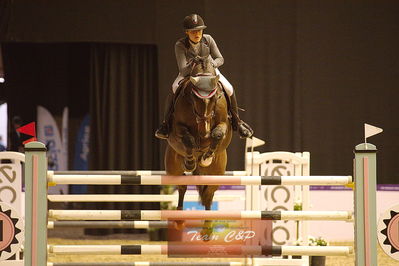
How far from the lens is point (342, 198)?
7785mm

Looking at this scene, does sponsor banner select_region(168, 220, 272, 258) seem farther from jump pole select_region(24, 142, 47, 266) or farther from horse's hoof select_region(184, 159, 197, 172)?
jump pole select_region(24, 142, 47, 266)

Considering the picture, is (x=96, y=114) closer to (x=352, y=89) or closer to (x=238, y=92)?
(x=238, y=92)

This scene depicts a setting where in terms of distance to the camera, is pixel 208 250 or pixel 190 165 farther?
pixel 190 165

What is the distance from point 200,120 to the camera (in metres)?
3.54

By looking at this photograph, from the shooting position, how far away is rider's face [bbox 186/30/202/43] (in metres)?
3.69

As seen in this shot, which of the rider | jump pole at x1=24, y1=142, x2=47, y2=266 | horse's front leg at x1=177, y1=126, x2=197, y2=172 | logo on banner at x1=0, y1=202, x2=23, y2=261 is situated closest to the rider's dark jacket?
the rider

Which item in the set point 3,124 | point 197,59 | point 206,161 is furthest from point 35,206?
point 3,124

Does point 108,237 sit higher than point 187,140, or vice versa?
point 187,140

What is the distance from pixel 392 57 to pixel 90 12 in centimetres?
388

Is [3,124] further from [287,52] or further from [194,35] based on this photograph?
[194,35]

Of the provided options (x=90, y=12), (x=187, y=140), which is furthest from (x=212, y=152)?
(x=90, y=12)

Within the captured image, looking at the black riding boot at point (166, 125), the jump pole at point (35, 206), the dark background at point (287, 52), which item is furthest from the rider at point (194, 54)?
the dark background at point (287, 52)

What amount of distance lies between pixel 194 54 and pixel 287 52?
4.40 metres

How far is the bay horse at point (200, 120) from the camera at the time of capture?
3461 millimetres
